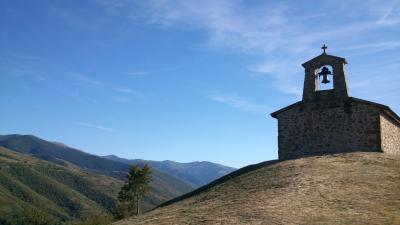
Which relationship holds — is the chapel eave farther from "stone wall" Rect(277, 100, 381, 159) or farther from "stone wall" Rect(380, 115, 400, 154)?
"stone wall" Rect(380, 115, 400, 154)

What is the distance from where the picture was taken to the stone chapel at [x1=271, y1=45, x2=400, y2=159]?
3503 centimetres

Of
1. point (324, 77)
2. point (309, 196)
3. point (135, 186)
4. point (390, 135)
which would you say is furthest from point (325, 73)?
point (135, 186)

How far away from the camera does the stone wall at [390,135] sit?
35344 millimetres

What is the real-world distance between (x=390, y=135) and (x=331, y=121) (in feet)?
17.4

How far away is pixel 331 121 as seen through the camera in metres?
36.6

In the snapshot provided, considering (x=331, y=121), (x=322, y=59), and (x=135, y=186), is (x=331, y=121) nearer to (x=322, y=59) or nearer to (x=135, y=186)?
(x=322, y=59)

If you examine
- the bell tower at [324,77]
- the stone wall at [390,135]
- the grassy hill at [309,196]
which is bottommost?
the grassy hill at [309,196]

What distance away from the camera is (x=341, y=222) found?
17.7 meters

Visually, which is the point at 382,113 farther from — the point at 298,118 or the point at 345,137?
the point at 298,118

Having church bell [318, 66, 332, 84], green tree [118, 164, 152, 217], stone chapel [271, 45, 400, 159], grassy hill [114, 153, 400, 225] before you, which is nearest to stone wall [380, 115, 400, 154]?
stone chapel [271, 45, 400, 159]

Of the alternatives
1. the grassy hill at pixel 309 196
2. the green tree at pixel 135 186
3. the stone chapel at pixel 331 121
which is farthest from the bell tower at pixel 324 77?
the green tree at pixel 135 186

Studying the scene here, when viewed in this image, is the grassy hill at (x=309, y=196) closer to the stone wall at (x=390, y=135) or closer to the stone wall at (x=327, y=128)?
the stone wall at (x=327, y=128)

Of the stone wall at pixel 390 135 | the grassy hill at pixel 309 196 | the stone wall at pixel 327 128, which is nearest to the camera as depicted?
the grassy hill at pixel 309 196

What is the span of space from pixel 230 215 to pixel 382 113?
20367 millimetres
